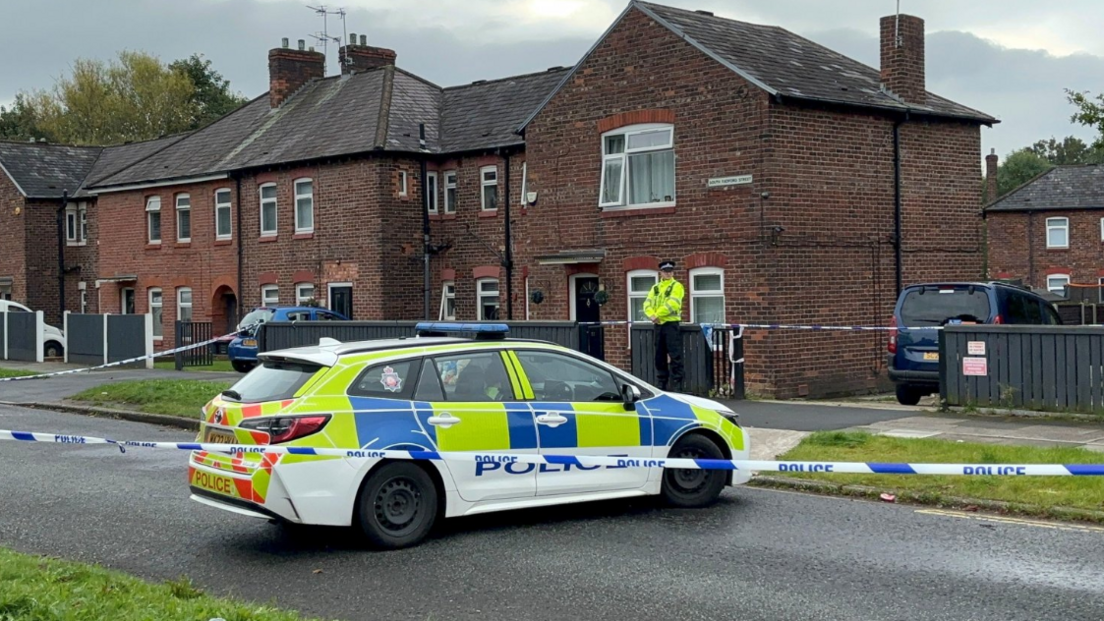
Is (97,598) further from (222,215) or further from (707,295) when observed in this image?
(222,215)

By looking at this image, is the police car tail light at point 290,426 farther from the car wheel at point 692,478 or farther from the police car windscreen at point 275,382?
the car wheel at point 692,478

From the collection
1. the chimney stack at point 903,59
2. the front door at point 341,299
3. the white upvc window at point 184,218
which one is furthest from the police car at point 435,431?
the white upvc window at point 184,218

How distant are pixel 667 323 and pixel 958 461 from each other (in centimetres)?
641

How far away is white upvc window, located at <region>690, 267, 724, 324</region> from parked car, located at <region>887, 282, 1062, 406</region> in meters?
4.04

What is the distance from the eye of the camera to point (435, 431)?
354 inches

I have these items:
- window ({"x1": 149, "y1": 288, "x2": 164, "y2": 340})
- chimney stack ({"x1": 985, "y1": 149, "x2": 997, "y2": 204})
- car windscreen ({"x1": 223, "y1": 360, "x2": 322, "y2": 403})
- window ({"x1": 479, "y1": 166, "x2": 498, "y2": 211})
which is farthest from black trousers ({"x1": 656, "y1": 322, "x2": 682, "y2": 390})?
chimney stack ({"x1": 985, "y1": 149, "x2": 997, "y2": 204})

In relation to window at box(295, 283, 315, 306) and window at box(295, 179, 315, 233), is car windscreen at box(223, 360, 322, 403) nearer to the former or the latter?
window at box(295, 179, 315, 233)

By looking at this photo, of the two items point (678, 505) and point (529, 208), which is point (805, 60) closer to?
point (529, 208)

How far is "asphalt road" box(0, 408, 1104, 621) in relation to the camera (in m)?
7.24

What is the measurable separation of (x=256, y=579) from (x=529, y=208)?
1714cm

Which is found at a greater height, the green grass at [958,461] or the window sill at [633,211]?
the window sill at [633,211]

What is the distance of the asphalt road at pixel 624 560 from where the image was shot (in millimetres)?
7238

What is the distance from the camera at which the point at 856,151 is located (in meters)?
21.9

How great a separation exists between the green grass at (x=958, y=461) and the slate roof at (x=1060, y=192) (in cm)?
4192
